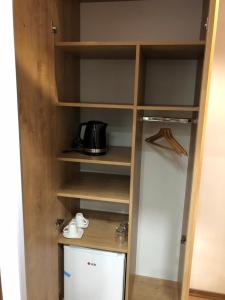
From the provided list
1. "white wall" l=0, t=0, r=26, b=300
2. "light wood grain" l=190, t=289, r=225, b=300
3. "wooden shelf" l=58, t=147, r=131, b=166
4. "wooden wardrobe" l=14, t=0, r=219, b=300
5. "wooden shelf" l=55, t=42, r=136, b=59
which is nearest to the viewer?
"white wall" l=0, t=0, r=26, b=300

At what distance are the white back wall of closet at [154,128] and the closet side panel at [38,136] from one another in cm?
49

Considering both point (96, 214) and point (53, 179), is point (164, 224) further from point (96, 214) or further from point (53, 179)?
point (53, 179)

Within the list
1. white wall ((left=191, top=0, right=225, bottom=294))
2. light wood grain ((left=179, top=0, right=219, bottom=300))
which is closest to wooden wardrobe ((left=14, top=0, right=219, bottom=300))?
light wood grain ((left=179, top=0, right=219, bottom=300))

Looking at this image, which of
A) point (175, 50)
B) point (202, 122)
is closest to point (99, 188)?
point (202, 122)

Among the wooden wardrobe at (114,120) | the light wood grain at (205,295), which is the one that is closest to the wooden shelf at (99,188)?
the wooden wardrobe at (114,120)

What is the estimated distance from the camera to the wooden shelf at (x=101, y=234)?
1.64 m

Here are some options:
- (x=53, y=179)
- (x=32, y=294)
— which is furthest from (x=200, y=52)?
(x=32, y=294)

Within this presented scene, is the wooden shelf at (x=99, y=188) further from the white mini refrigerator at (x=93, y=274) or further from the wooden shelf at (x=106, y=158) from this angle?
the white mini refrigerator at (x=93, y=274)

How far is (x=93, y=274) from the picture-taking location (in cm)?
170

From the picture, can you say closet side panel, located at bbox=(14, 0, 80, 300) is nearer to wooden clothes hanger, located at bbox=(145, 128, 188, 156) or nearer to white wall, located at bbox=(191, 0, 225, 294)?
wooden clothes hanger, located at bbox=(145, 128, 188, 156)

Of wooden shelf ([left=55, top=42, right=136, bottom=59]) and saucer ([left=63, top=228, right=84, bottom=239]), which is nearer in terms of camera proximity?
wooden shelf ([left=55, top=42, right=136, bottom=59])

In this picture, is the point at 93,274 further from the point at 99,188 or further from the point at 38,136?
the point at 38,136

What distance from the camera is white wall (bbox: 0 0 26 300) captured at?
3.28ft

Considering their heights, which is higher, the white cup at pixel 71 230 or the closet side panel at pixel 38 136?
the closet side panel at pixel 38 136
